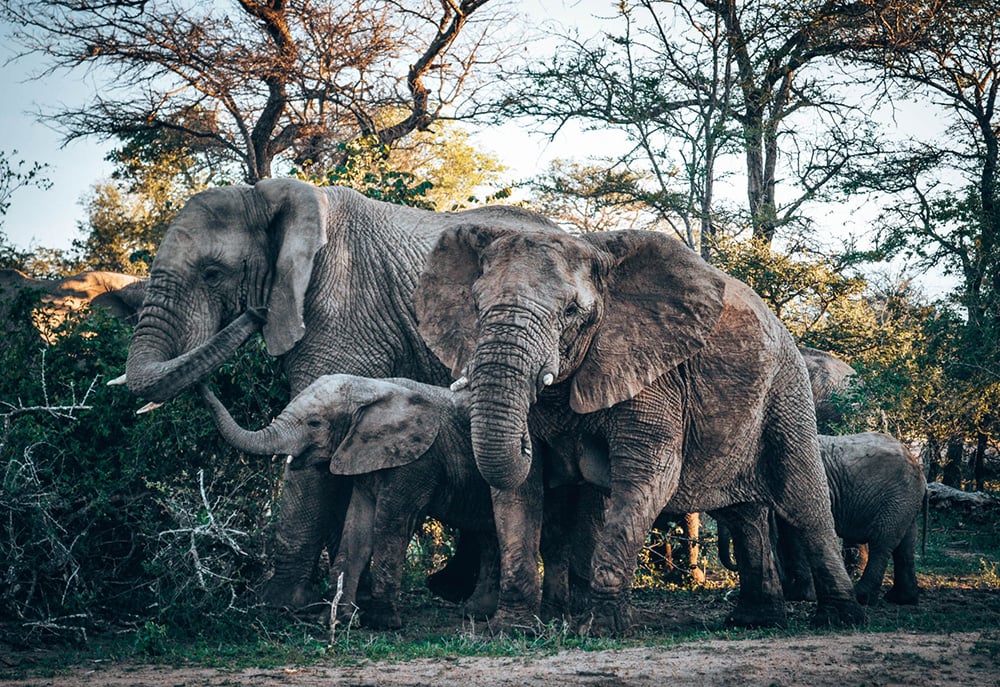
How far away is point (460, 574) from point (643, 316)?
8.80ft

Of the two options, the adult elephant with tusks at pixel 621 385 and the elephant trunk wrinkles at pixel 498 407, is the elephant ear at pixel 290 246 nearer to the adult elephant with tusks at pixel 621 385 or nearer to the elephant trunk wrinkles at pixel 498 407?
the adult elephant with tusks at pixel 621 385

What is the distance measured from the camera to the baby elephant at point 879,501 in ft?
30.4

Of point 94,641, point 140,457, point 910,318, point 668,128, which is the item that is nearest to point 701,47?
point 668,128

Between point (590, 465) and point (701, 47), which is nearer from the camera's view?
point (590, 465)

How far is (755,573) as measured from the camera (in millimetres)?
8148

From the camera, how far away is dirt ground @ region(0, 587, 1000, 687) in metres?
5.50

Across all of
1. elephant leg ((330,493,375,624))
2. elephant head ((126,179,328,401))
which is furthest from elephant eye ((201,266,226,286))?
elephant leg ((330,493,375,624))

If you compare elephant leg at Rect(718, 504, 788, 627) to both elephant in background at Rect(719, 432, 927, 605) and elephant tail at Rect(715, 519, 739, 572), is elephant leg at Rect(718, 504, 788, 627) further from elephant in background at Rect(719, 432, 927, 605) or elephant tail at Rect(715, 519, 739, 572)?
elephant tail at Rect(715, 519, 739, 572)

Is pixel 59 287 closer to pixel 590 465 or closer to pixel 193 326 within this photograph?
pixel 193 326

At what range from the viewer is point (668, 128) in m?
18.1

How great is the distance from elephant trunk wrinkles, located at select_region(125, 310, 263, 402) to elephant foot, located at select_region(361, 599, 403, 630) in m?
1.75

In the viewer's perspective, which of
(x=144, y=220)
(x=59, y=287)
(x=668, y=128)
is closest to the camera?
(x=59, y=287)

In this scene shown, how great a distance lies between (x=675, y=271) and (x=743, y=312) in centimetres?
68

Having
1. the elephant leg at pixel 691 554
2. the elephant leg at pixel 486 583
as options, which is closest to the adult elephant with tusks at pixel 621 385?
the elephant leg at pixel 486 583
